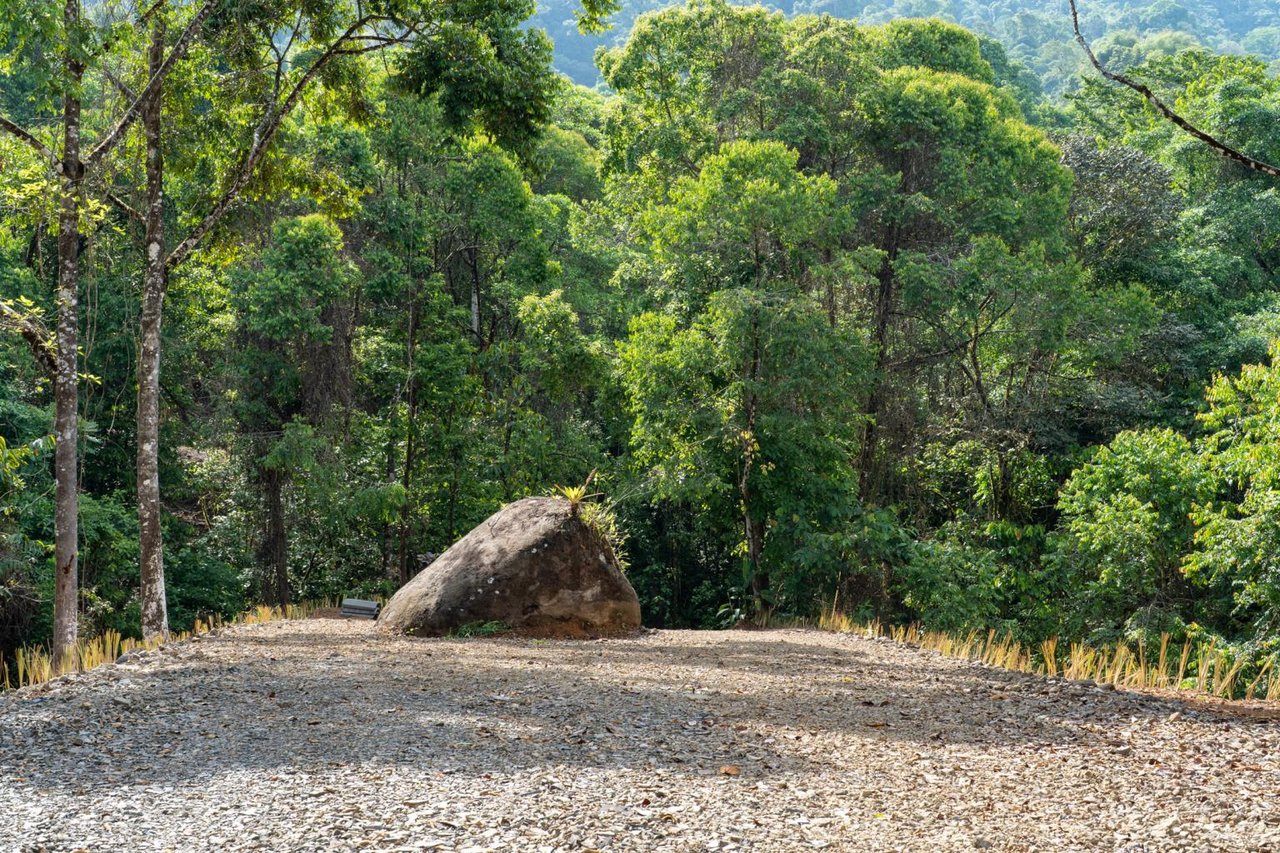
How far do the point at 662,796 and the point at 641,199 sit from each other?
1889 cm

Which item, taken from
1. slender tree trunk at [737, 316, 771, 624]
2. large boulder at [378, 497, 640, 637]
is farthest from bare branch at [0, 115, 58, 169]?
slender tree trunk at [737, 316, 771, 624]

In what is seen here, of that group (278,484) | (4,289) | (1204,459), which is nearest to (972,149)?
(1204,459)

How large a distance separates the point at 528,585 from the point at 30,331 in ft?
17.9

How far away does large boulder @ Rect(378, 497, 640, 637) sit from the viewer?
457 inches

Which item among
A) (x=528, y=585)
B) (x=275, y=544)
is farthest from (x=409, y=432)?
(x=528, y=585)

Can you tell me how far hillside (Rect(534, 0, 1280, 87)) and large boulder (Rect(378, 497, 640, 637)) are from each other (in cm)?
9124

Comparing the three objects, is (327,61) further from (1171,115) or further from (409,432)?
(1171,115)

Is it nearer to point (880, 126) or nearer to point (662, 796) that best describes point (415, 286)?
point (880, 126)

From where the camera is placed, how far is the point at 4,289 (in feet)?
58.4

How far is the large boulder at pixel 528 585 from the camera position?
11.6 meters

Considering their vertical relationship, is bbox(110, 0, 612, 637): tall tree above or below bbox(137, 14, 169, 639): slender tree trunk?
above

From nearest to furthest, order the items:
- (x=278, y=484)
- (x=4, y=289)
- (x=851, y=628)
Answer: (x=851, y=628), (x=4, y=289), (x=278, y=484)

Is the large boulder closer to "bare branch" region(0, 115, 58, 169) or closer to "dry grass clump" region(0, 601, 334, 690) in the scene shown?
"dry grass clump" region(0, 601, 334, 690)

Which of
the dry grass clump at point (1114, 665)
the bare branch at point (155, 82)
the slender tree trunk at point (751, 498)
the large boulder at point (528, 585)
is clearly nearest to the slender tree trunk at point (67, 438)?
the bare branch at point (155, 82)
